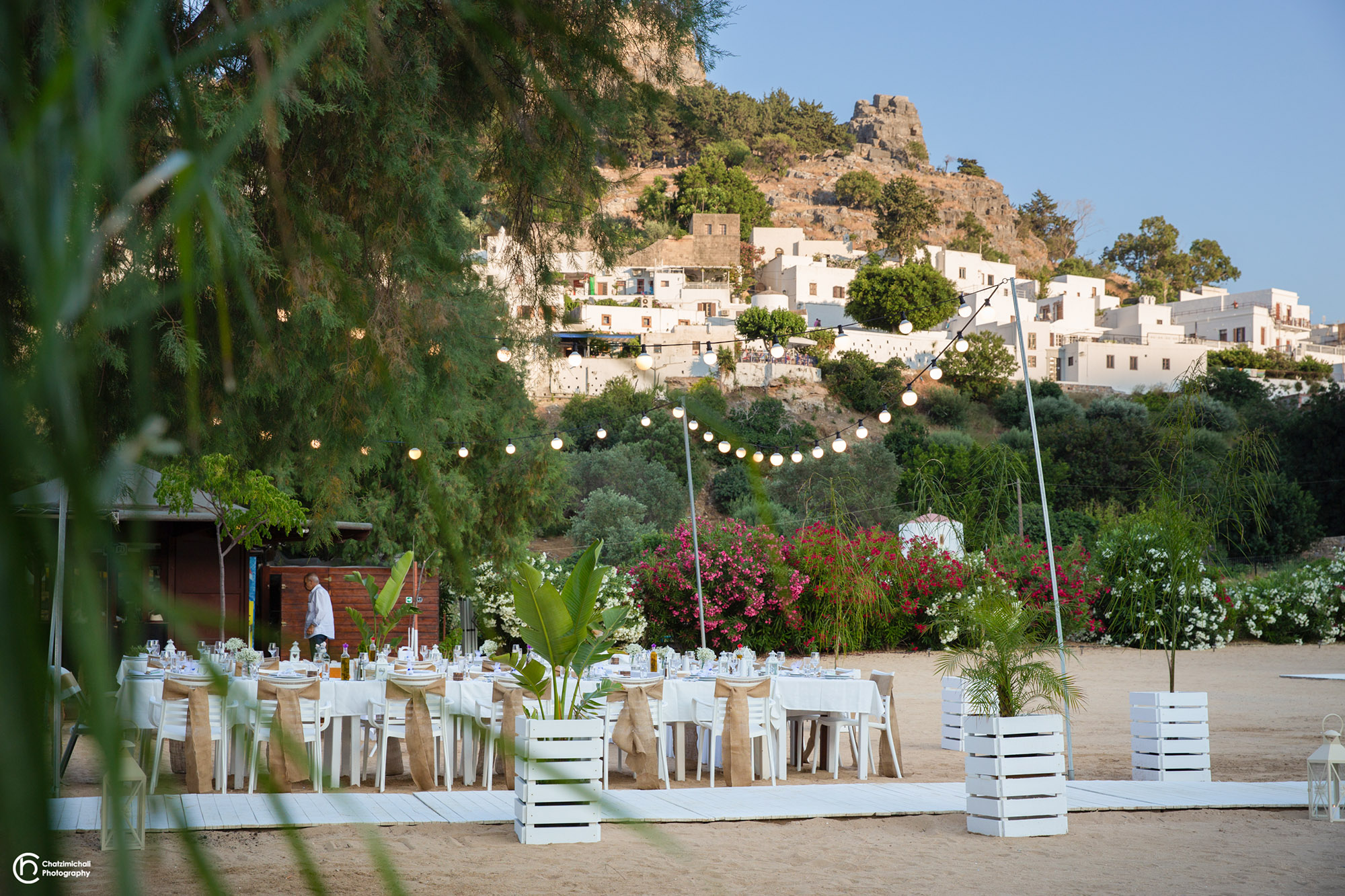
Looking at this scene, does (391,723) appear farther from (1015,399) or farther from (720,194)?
(720,194)

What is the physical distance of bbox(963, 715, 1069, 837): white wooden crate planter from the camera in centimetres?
610

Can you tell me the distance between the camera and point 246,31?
30 cm

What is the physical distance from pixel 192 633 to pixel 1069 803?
727 centimetres

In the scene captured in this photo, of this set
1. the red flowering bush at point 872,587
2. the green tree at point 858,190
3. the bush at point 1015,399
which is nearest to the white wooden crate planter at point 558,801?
the red flowering bush at point 872,587

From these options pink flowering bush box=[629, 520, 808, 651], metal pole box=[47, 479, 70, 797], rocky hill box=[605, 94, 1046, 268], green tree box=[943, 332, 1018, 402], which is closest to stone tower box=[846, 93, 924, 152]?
rocky hill box=[605, 94, 1046, 268]

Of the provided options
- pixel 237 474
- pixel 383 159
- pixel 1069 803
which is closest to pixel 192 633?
pixel 383 159

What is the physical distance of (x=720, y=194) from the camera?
77.2m

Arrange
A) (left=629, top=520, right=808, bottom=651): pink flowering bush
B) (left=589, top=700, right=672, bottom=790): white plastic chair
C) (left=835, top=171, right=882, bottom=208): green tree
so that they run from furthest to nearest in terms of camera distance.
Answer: (left=835, top=171, right=882, bottom=208): green tree, (left=629, top=520, right=808, bottom=651): pink flowering bush, (left=589, top=700, right=672, bottom=790): white plastic chair

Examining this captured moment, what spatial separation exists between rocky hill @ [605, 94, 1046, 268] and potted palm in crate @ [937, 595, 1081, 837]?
246ft

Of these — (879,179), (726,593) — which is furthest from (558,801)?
(879,179)

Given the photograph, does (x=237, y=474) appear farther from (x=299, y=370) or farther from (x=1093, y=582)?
(x=1093, y=582)

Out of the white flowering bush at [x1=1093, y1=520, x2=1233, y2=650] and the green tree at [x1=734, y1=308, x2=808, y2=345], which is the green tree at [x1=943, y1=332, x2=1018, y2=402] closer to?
the green tree at [x1=734, y1=308, x2=808, y2=345]

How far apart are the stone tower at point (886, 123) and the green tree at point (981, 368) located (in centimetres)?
6062

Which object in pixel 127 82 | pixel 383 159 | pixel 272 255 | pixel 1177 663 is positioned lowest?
pixel 1177 663
